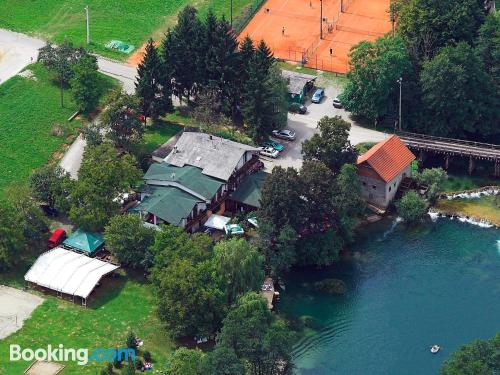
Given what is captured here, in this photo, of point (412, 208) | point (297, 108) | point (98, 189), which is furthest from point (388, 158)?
point (98, 189)

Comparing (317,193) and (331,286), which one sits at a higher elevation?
(317,193)

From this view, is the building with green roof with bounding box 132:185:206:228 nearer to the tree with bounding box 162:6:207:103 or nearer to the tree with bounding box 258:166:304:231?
the tree with bounding box 258:166:304:231

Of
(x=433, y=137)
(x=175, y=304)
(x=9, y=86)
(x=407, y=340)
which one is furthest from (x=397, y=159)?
(x=9, y=86)

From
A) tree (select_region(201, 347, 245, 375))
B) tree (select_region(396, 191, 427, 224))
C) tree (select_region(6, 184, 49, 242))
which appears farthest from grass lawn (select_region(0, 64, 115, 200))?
tree (select_region(201, 347, 245, 375))

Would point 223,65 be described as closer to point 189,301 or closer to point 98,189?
point 98,189

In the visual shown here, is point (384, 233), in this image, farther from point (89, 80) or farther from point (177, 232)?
point (89, 80)

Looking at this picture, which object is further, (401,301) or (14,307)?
(401,301)

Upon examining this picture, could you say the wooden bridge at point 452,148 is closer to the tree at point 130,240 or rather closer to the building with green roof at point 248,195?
the building with green roof at point 248,195
